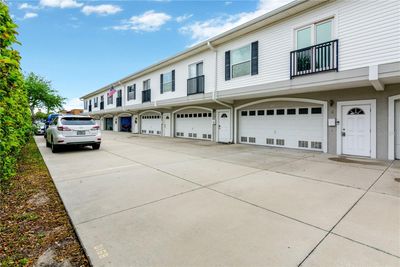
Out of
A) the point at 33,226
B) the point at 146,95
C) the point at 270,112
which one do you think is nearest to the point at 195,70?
the point at 270,112

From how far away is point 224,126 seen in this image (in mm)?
13516

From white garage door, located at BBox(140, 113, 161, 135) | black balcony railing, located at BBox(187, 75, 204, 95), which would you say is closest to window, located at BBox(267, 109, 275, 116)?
black balcony railing, located at BBox(187, 75, 204, 95)

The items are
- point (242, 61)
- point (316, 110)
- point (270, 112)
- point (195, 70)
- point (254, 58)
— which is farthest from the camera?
point (195, 70)

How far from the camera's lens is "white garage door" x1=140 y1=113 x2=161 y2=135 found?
19.9 metres

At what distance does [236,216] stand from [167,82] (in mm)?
14395

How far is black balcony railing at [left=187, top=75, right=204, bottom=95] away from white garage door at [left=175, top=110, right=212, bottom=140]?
187cm

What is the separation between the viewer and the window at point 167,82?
16.0 metres

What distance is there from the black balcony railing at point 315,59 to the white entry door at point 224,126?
16.9ft

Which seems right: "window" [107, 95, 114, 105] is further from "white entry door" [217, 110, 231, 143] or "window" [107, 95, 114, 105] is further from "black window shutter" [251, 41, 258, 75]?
"black window shutter" [251, 41, 258, 75]

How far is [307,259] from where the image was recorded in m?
2.21

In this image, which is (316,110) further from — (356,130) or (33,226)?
(33,226)

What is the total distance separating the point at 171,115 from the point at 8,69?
1454 cm

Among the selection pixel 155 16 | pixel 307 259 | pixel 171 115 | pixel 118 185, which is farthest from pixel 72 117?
pixel 307 259

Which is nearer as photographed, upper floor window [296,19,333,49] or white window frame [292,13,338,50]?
white window frame [292,13,338,50]
